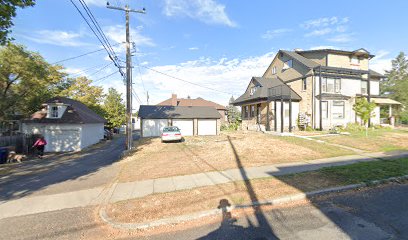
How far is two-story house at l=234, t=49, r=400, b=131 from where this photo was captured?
23094 millimetres

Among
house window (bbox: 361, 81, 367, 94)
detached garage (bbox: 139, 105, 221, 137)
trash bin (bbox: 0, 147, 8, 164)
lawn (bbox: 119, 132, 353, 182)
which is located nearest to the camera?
lawn (bbox: 119, 132, 353, 182)

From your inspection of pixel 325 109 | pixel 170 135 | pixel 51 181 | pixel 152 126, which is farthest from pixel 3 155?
pixel 325 109

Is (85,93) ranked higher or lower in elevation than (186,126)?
higher

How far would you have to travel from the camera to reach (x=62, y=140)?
2105 centimetres

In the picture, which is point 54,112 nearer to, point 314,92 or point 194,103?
point 314,92

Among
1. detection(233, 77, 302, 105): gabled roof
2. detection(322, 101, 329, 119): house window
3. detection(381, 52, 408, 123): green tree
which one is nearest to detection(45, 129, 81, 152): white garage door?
detection(233, 77, 302, 105): gabled roof

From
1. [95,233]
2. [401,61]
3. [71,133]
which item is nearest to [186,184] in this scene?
[95,233]


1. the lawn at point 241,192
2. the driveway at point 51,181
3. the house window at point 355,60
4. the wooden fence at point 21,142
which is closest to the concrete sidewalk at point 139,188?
the lawn at point 241,192

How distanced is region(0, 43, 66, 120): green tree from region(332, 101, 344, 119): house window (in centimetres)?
2990

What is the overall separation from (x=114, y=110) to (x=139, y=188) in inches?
1423

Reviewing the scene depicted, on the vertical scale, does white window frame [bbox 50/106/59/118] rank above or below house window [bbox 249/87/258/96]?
below

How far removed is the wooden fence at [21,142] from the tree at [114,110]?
68.2 feet

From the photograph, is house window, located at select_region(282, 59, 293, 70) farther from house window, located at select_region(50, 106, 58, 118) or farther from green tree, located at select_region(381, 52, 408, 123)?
green tree, located at select_region(381, 52, 408, 123)

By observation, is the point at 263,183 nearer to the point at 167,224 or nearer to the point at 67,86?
the point at 167,224
